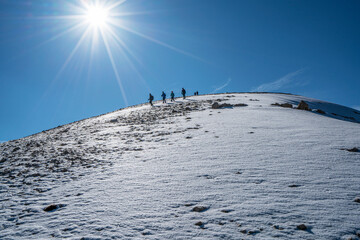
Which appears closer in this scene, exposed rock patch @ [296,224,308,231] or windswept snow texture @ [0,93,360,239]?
exposed rock patch @ [296,224,308,231]

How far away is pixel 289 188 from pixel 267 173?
3.71 ft

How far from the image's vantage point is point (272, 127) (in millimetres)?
13227

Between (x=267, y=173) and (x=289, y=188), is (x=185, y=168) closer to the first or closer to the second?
(x=267, y=173)

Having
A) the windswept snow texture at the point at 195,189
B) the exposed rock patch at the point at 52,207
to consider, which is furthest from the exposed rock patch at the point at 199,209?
the exposed rock patch at the point at 52,207

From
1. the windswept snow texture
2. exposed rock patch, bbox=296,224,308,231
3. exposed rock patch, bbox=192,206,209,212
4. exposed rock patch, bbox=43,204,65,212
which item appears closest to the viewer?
exposed rock patch, bbox=296,224,308,231

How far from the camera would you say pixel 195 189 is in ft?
20.0

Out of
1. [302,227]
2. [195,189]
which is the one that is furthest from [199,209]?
[302,227]

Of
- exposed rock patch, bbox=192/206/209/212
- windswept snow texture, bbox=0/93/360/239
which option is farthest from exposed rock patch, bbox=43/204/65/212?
exposed rock patch, bbox=192/206/209/212

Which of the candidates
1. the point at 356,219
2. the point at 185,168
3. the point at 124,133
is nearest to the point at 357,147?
the point at 356,219

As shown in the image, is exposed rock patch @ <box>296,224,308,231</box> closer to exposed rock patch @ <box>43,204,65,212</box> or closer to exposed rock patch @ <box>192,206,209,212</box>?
exposed rock patch @ <box>192,206,209,212</box>

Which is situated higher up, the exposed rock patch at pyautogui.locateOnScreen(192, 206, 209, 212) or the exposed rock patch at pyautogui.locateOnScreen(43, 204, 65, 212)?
the exposed rock patch at pyautogui.locateOnScreen(43, 204, 65, 212)

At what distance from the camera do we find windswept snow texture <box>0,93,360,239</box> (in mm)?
4352

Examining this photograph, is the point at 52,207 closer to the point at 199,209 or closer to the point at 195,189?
the point at 195,189

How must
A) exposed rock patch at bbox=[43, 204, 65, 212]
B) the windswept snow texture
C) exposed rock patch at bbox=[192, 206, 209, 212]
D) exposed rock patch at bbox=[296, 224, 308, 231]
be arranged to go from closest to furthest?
exposed rock patch at bbox=[296, 224, 308, 231]
the windswept snow texture
exposed rock patch at bbox=[192, 206, 209, 212]
exposed rock patch at bbox=[43, 204, 65, 212]
